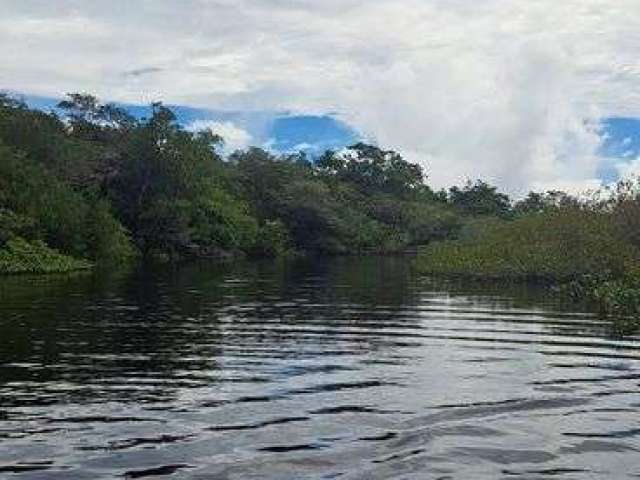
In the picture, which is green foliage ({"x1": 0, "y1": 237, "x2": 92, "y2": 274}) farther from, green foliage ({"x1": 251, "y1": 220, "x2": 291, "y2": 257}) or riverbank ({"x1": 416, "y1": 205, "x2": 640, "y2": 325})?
→ green foliage ({"x1": 251, "y1": 220, "x2": 291, "y2": 257})

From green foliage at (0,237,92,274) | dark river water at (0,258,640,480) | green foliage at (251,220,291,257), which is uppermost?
green foliage at (251,220,291,257)

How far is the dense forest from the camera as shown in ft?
155

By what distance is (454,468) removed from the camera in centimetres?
1099

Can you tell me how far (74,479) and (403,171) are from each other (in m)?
138

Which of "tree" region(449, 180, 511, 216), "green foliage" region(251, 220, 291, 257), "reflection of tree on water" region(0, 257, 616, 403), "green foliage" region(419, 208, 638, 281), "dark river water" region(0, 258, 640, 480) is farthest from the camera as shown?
"tree" region(449, 180, 511, 216)

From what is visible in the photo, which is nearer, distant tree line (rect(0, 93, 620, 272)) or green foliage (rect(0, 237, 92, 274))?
green foliage (rect(0, 237, 92, 274))

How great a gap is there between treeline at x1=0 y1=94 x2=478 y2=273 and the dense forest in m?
0.15

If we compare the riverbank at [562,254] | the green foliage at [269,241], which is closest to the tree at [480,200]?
the green foliage at [269,241]

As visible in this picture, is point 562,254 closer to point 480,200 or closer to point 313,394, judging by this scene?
point 313,394

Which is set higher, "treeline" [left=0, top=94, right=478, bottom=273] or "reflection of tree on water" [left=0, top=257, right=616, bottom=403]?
"treeline" [left=0, top=94, right=478, bottom=273]

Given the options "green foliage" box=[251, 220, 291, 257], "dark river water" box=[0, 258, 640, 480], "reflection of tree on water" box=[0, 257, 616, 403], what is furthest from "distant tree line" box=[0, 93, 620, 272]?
"dark river water" box=[0, 258, 640, 480]

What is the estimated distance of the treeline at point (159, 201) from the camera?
65.5 m

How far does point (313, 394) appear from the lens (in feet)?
51.3

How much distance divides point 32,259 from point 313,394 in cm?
4616
